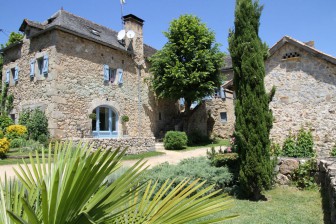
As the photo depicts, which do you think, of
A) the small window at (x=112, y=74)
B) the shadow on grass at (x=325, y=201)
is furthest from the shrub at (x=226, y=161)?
the small window at (x=112, y=74)

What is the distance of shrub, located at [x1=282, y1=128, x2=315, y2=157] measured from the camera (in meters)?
9.45

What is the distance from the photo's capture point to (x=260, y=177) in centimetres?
641

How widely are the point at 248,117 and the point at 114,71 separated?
1371 cm

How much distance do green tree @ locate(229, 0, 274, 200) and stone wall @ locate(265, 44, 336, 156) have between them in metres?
2.89

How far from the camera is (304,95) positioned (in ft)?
32.6

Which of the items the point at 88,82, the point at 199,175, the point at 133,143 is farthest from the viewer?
the point at 88,82

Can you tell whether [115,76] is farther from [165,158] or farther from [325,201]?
[325,201]

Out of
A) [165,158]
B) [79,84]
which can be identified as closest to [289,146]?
[165,158]

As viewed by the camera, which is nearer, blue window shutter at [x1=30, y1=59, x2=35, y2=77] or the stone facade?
the stone facade

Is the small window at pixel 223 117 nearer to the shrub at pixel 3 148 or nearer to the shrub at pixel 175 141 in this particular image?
the shrub at pixel 175 141

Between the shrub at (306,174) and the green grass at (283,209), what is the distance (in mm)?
241

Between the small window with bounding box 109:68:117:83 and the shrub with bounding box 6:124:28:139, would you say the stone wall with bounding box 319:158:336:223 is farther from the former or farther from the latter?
the small window with bounding box 109:68:117:83

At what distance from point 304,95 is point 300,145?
1.81 m

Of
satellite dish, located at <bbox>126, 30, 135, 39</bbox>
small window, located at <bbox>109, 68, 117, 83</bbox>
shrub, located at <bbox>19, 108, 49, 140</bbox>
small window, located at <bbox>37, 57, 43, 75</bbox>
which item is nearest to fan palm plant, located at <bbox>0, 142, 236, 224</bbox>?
shrub, located at <bbox>19, 108, 49, 140</bbox>
